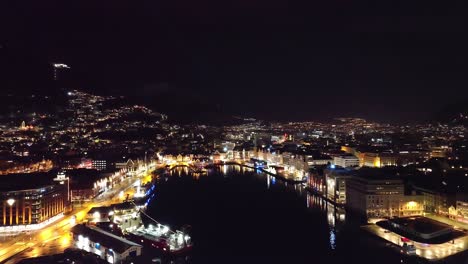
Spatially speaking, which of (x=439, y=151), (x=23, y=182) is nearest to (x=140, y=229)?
(x=23, y=182)

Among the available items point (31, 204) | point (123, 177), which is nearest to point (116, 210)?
point (31, 204)

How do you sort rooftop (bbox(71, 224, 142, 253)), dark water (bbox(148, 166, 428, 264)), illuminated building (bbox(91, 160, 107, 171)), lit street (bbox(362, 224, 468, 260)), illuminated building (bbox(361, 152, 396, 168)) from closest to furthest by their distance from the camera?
rooftop (bbox(71, 224, 142, 253)), lit street (bbox(362, 224, 468, 260)), dark water (bbox(148, 166, 428, 264)), illuminated building (bbox(361, 152, 396, 168)), illuminated building (bbox(91, 160, 107, 171))

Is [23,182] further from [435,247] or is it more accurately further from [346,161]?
[346,161]

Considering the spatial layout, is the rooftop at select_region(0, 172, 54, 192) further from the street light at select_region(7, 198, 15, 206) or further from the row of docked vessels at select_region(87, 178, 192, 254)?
the row of docked vessels at select_region(87, 178, 192, 254)

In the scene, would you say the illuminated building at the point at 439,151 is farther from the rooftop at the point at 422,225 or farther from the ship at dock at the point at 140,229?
the ship at dock at the point at 140,229

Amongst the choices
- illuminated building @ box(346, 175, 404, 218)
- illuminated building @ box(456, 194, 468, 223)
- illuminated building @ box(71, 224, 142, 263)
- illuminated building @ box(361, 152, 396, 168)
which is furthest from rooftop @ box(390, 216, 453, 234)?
illuminated building @ box(361, 152, 396, 168)

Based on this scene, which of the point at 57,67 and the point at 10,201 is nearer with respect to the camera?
the point at 10,201

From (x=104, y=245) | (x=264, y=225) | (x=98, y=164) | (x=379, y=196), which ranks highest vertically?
(x=98, y=164)
